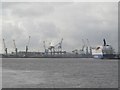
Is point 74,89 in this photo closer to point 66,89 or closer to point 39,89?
point 66,89

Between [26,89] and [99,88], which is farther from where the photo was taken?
[99,88]

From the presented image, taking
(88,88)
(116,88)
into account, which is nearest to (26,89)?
(88,88)

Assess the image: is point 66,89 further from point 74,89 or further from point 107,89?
point 107,89

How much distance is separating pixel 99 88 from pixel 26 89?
373 inches

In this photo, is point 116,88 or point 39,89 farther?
point 116,88

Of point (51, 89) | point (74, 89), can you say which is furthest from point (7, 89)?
point (74, 89)

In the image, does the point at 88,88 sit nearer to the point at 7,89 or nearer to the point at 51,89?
the point at 51,89

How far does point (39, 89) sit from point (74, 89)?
4.33 m

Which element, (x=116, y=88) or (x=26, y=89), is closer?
(x=26, y=89)

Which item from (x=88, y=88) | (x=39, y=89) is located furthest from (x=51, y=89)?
(x=88, y=88)

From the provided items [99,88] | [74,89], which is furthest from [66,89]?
[99,88]

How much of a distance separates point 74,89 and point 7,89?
8.19m

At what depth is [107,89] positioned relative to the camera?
151ft

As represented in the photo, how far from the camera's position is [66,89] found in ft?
149
